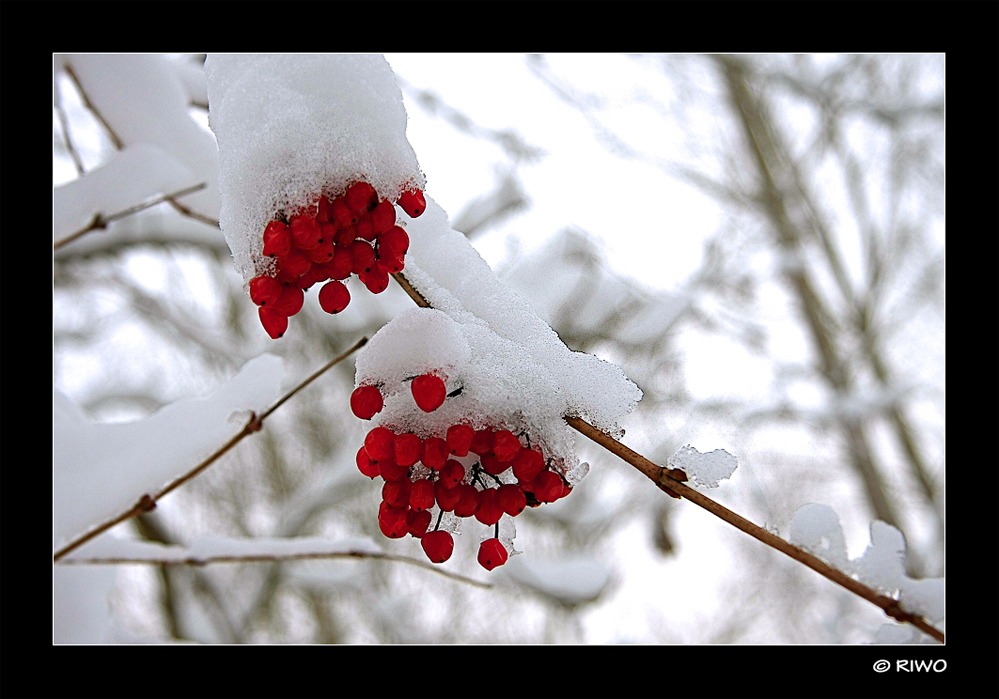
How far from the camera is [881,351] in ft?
17.9

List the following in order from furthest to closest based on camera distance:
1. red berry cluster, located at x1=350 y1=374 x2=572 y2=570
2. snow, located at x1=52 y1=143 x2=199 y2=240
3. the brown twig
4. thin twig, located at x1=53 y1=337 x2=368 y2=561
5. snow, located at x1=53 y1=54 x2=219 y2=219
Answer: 1. snow, located at x1=53 y1=54 x2=219 y2=219
2. snow, located at x1=52 y1=143 x2=199 y2=240
3. thin twig, located at x1=53 y1=337 x2=368 y2=561
4. red berry cluster, located at x1=350 y1=374 x2=572 y2=570
5. the brown twig

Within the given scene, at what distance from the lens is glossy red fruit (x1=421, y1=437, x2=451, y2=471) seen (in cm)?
74

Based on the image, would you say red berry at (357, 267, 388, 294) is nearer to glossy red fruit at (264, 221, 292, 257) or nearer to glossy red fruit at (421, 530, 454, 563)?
glossy red fruit at (264, 221, 292, 257)

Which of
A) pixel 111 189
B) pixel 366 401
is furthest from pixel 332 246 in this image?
pixel 111 189

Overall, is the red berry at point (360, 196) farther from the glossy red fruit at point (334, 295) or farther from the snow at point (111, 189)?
the snow at point (111, 189)

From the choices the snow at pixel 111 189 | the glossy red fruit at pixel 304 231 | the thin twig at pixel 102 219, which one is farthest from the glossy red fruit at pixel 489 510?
the snow at pixel 111 189

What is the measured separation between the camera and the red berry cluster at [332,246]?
702 millimetres

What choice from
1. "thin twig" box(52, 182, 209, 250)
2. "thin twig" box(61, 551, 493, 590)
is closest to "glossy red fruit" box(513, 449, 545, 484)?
"thin twig" box(61, 551, 493, 590)

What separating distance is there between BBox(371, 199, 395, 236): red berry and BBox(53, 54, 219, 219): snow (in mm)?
807

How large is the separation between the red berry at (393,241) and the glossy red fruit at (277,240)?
10 centimetres
